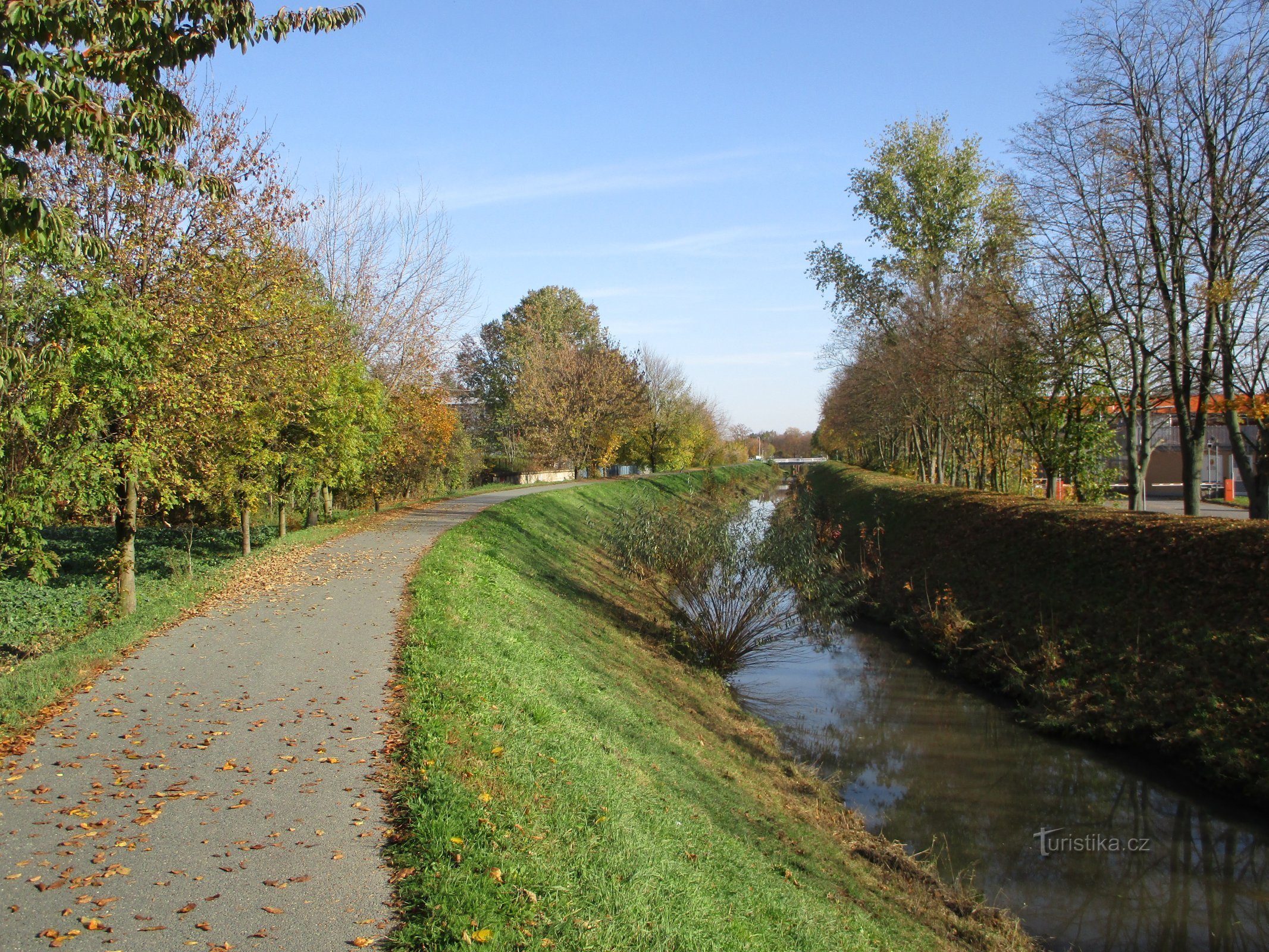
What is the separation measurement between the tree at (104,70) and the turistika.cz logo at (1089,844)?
10.5 m

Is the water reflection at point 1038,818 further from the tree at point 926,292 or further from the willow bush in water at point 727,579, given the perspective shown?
the tree at point 926,292

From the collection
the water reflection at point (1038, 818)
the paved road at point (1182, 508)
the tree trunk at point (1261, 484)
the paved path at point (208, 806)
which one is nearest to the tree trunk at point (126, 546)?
the paved path at point (208, 806)

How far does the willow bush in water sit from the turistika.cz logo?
5535 millimetres

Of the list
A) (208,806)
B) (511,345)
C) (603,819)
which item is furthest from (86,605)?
(511,345)

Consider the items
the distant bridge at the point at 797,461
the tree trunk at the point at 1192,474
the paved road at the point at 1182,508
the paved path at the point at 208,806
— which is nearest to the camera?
the paved path at the point at 208,806

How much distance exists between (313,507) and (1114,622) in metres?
20.4

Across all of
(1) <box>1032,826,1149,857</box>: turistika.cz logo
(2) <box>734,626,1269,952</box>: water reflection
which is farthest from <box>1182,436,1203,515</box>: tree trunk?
(1) <box>1032,826,1149,857</box>: turistika.cz logo

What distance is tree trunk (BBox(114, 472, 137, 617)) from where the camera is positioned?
37.5 ft

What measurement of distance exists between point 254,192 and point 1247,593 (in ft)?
53.0

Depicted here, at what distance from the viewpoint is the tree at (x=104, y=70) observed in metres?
5.19

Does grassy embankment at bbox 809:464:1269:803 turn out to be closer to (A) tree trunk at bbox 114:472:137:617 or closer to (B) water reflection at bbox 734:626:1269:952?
(B) water reflection at bbox 734:626:1269:952

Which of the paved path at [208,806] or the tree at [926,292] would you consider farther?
the tree at [926,292]

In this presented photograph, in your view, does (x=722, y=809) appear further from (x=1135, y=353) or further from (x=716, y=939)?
(x=1135, y=353)

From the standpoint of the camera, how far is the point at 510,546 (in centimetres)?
1902
